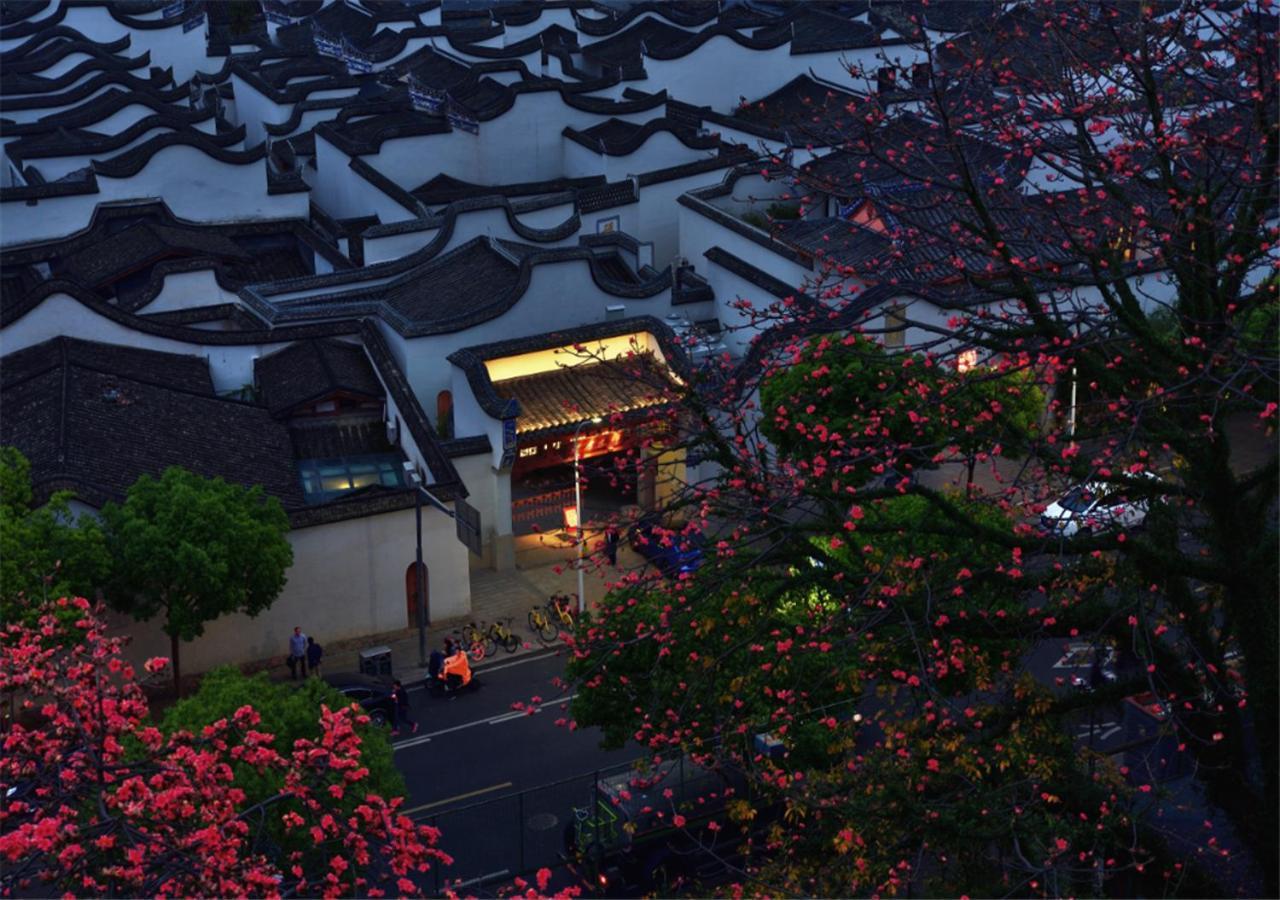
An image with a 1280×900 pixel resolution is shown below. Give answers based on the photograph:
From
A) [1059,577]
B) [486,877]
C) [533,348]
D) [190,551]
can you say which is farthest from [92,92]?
[1059,577]

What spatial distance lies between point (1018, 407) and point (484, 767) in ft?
50.7

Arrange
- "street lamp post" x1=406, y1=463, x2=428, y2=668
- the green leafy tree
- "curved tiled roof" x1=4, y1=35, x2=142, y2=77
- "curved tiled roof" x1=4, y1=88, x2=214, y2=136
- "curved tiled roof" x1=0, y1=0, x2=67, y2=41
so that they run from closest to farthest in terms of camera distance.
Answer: the green leafy tree → "street lamp post" x1=406, y1=463, x2=428, y2=668 → "curved tiled roof" x1=4, y1=88, x2=214, y2=136 → "curved tiled roof" x1=4, y1=35, x2=142, y2=77 → "curved tiled roof" x1=0, y1=0, x2=67, y2=41

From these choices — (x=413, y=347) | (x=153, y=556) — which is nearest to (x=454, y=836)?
(x=153, y=556)

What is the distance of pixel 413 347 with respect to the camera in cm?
4081

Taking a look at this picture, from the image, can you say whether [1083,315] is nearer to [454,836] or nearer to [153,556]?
[454,836]

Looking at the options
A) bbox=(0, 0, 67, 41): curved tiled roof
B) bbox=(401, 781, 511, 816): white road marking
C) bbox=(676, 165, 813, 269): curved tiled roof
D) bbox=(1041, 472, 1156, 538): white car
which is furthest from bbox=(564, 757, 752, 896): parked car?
bbox=(0, 0, 67, 41): curved tiled roof

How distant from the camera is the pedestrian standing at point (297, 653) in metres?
34.3

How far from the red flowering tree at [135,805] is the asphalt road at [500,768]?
8.36 m

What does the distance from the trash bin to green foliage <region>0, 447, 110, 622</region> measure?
5.94m

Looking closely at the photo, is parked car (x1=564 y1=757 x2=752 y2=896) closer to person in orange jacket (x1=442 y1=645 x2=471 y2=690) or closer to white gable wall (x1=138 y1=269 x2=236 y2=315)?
person in orange jacket (x1=442 y1=645 x2=471 y2=690)

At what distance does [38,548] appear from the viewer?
2947cm

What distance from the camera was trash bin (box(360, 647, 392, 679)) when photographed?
33812 mm

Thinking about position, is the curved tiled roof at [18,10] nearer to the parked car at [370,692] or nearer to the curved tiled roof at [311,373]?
the curved tiled roof at [311,373]

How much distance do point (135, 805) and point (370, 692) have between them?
18245mm
